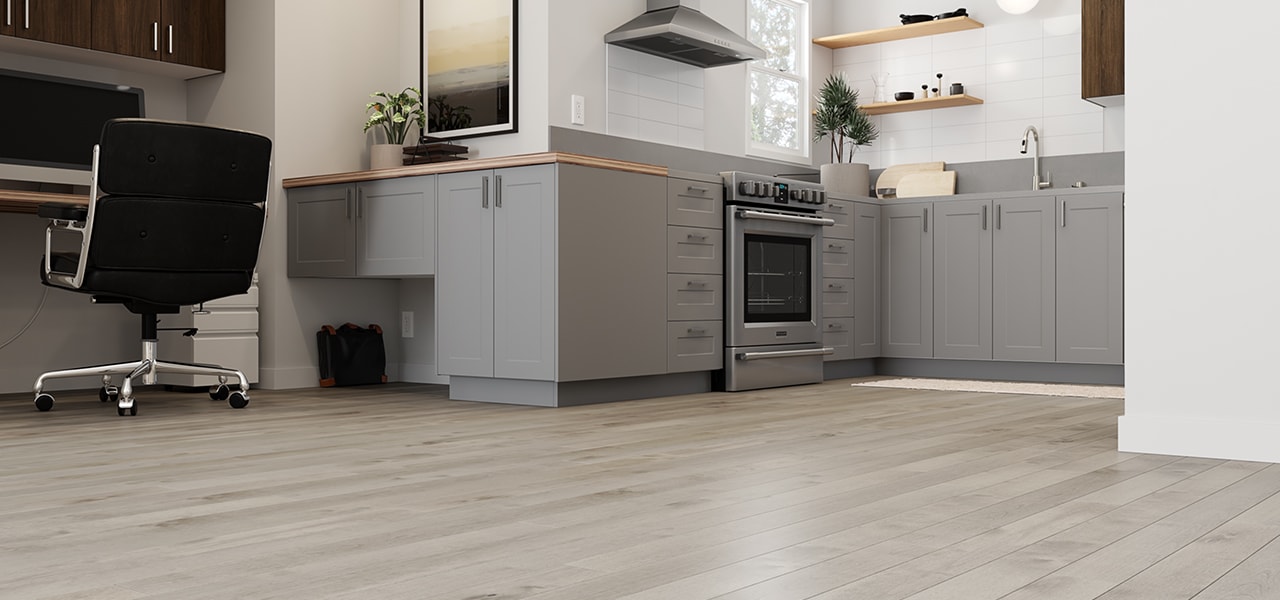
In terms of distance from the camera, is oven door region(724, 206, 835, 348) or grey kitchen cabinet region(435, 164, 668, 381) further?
→ oven door region(724, 206, 835, 348)

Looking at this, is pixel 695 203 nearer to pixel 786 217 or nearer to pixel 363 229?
pixel 786 217

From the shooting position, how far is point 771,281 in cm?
521

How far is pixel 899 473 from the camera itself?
2576 mm

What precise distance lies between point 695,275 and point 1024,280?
6.44ft

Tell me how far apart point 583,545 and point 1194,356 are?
1.91m

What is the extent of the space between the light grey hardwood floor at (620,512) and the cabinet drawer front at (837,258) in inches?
84.8

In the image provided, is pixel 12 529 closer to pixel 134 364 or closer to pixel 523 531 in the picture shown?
pixel 523 531

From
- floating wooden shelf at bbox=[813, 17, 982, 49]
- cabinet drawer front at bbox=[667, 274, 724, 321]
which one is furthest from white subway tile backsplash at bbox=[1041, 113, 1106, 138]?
cabinet drawer front at bbox=[667, 274, 724, 321]

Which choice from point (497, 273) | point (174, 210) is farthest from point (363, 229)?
point (174, 210)

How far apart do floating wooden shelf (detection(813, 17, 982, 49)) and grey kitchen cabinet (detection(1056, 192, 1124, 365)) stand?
1437mm

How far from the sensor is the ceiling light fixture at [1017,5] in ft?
19.9

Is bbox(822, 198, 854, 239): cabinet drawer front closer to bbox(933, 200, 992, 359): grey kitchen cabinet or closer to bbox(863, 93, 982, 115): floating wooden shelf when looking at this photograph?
bbox(933, 200, 992, 359): grey kitchen cabinet

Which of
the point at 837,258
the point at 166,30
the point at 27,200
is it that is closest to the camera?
the point at 27,200

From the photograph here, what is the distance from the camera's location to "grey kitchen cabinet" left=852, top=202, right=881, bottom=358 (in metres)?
6.04
